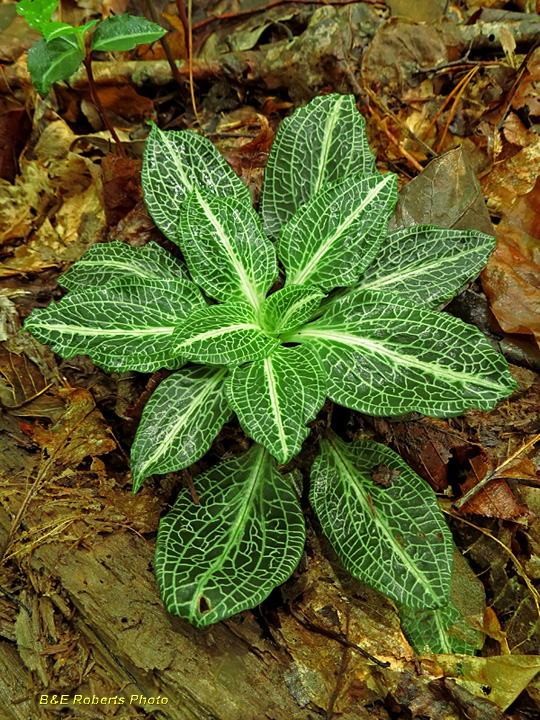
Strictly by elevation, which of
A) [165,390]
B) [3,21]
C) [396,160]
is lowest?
[165,390]

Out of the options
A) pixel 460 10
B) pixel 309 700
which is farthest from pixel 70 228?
pixel 460 10

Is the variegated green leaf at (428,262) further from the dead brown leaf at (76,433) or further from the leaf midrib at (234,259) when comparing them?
the dead brown leaf at (76,433)

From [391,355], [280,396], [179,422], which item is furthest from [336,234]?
[179,422]

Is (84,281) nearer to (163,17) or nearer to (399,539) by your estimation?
(399,539)

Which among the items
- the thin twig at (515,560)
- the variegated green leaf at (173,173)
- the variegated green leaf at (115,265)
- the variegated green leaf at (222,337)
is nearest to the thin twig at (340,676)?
the thin twig at (515,560)

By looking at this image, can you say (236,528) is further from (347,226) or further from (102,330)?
(347,226)
